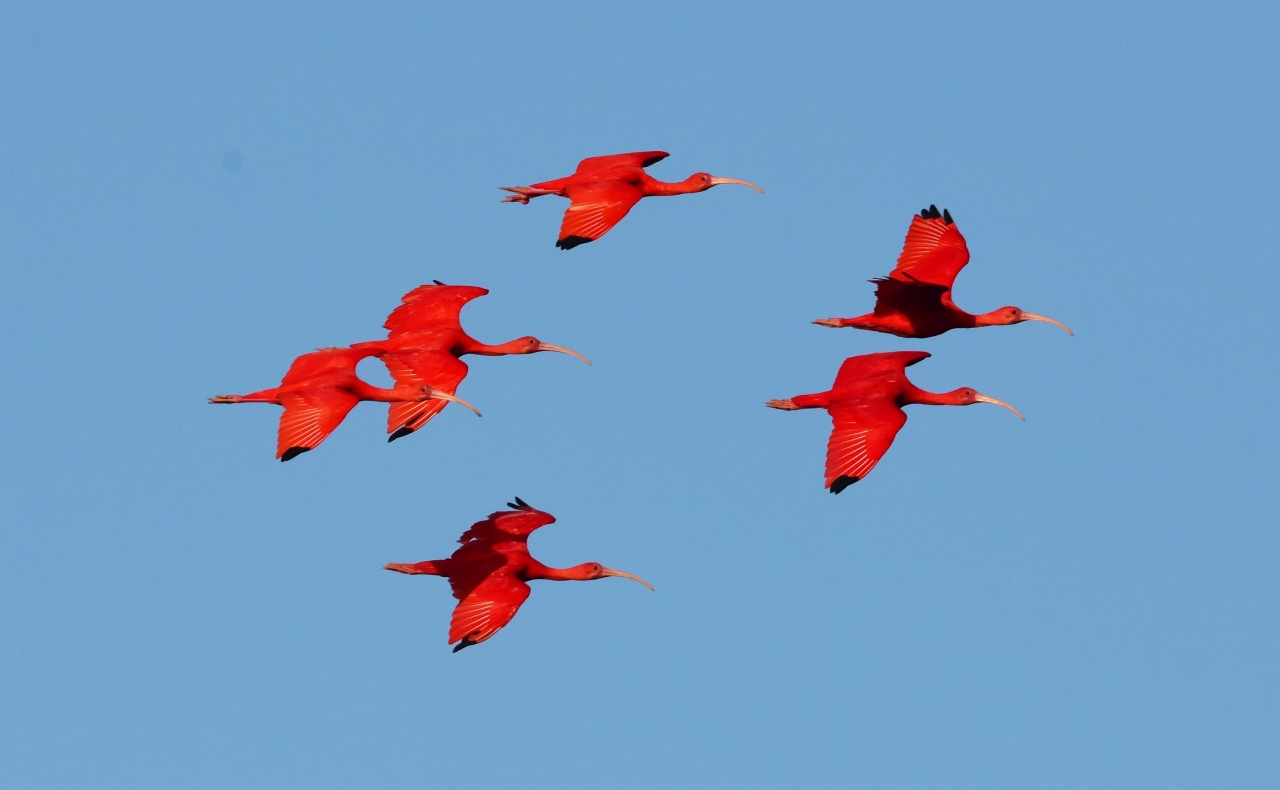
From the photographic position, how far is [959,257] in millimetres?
45438

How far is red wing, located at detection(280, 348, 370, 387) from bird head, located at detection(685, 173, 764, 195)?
8.10 metres

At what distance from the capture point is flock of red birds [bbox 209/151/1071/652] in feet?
138

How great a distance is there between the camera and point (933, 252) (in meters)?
45.7

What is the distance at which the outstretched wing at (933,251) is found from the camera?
149ft

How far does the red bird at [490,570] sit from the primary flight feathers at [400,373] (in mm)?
2219

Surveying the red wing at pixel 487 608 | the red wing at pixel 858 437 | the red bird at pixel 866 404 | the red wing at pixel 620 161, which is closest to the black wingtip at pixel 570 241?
the red wing at pixel 620 161

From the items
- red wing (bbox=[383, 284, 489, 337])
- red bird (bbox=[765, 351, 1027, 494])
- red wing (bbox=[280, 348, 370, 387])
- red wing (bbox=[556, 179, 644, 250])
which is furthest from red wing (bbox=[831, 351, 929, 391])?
red wing (bbox=[280, 348, 370, 387])

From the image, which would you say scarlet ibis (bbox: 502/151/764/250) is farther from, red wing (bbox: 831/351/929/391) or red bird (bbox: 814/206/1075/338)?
red wing (bbox: 831/351/929/391)

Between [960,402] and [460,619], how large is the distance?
10316 mm

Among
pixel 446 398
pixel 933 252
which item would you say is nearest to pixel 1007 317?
pixel 933 252

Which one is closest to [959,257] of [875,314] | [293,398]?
[875,314]

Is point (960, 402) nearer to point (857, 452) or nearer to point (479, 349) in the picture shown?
point (857, 452)

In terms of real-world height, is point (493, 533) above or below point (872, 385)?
below

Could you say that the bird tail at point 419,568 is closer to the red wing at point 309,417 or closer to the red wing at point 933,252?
the red wing at point 309,417
